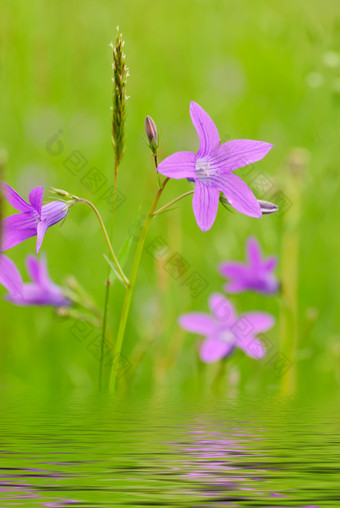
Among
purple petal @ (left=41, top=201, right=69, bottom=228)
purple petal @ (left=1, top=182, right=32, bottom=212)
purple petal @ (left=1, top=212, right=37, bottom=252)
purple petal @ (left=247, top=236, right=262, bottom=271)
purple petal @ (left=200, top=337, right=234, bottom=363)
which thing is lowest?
purple petal @ (left=1, top=212, right=37, bottom=252)

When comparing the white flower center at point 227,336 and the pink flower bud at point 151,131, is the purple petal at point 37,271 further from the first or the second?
the pink flower bud at point 151,131

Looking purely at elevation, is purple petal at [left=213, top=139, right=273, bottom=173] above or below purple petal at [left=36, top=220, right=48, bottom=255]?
above

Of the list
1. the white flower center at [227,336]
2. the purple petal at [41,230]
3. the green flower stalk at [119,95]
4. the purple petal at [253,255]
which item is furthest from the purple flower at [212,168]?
the white flower center at [227,336]

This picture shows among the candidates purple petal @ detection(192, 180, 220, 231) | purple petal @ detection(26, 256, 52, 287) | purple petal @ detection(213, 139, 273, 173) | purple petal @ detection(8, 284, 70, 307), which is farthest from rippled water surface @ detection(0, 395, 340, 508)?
purple petal @ detection(8, 284, 70, 307)

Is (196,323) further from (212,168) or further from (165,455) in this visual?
(165,455)

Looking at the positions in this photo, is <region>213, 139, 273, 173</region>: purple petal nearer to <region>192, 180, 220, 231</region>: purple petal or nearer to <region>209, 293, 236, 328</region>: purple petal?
<region>192, 180, 220, 231</region>: purple petal

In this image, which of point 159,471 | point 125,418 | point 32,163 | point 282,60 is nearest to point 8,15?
point 32,163

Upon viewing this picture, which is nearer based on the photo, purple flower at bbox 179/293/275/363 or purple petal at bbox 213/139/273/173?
purple petal at bbox 213/139/273/173
